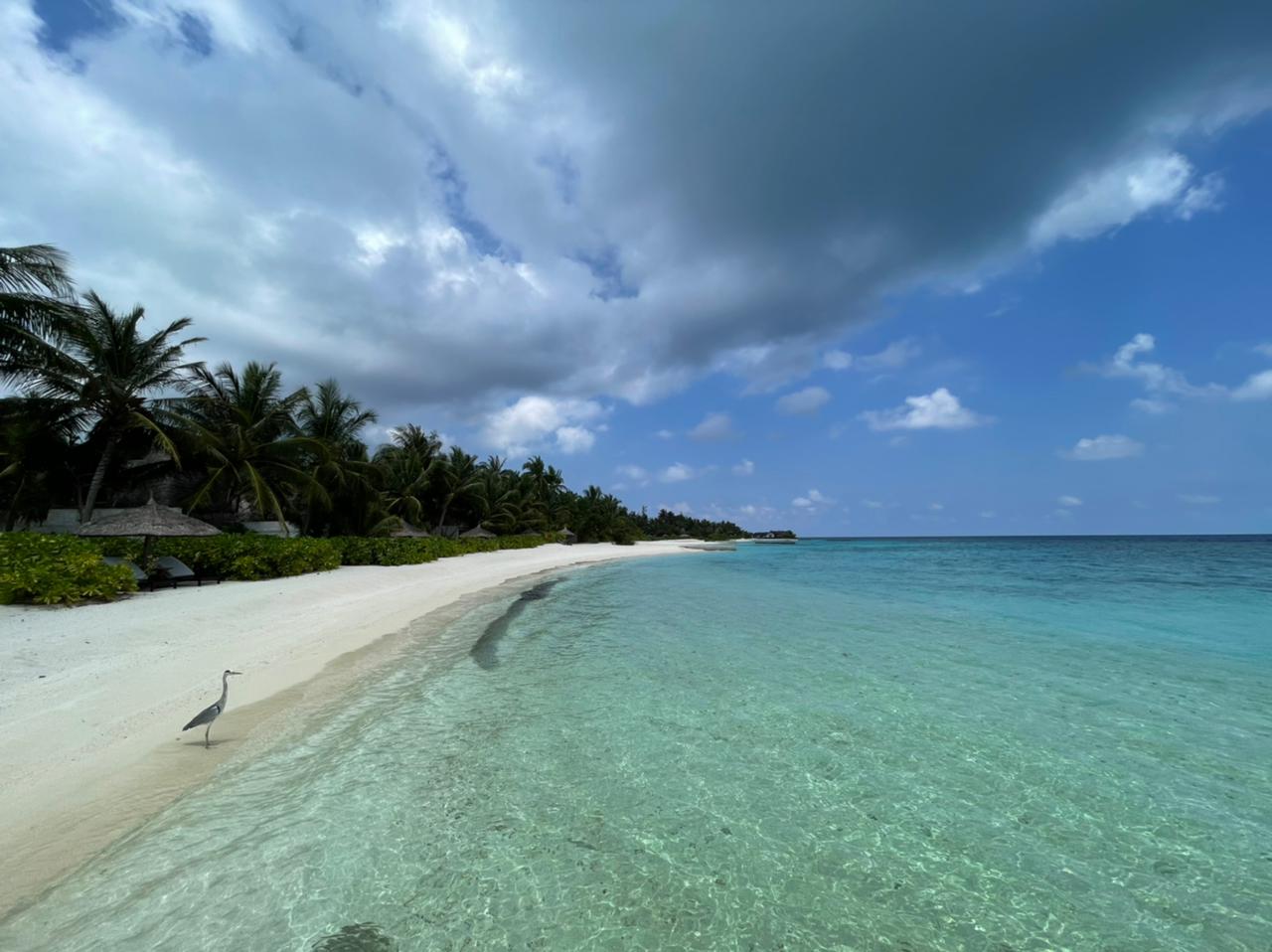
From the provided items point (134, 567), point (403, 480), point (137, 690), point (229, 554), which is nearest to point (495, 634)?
point (137, 690)

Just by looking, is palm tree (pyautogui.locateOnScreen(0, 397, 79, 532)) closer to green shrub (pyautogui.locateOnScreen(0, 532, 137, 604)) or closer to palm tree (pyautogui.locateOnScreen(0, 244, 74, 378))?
palm tree (pyautogui.locateOnScreen(0, 244, 74, 378))

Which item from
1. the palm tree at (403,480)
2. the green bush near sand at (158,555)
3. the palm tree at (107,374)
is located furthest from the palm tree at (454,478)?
the palm tree at (107,374)

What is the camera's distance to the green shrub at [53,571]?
33.4ft

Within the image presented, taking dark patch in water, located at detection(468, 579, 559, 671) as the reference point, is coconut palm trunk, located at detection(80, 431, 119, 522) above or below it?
above

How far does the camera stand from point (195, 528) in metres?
15.0

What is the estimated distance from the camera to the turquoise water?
330 centimetres

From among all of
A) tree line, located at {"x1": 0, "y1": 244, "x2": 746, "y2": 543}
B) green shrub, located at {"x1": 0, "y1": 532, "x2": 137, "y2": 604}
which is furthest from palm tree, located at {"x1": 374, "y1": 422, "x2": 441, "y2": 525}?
green shrub, located at {"x1": 0, "y1": 532, "x2": 137, "y2": 604}

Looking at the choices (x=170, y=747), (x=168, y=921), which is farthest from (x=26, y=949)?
(x=170, y=747)

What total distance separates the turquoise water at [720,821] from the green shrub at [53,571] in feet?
24.2

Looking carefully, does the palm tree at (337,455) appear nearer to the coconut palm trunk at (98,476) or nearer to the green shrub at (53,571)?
the coconut palm trunk at (98,476)

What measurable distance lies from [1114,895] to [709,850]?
267 cm

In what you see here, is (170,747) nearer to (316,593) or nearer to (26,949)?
(26,949)

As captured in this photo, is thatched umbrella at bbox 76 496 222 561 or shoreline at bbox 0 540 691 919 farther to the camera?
thatched umbrella at bbox 76 496 222 561

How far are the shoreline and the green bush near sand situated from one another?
470 mm
